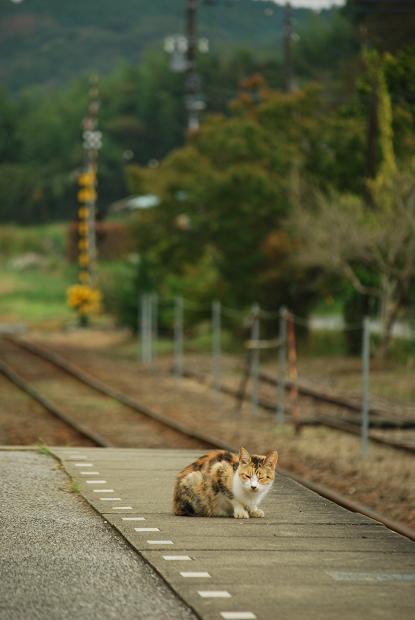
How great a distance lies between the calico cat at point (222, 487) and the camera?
11133 millimetres

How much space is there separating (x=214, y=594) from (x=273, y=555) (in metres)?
1.42

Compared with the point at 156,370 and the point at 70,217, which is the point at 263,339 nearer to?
the point at 156,370

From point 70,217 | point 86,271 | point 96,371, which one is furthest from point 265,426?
point 70,217

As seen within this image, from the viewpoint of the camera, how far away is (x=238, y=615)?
26.1ft

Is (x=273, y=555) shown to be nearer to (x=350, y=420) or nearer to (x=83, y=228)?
(x=350, y=420)

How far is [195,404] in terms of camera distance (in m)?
29.6

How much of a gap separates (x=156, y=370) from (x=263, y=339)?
496 centimetres

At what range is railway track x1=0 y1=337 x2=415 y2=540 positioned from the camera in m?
14.0

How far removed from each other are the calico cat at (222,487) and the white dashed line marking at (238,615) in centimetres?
301

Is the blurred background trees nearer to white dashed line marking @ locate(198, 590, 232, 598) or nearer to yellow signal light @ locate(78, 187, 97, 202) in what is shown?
yellow signal light @ locate(78, 187, 97, 202)

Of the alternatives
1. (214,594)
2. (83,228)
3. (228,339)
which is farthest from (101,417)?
(83,228)

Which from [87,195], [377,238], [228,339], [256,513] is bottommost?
[228,339]

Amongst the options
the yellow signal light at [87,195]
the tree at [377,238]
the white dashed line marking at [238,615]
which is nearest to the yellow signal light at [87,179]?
the yellow signal light at [87,195]

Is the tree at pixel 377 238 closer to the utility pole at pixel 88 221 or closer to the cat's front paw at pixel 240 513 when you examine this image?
the utility pole at pixel 88 221
